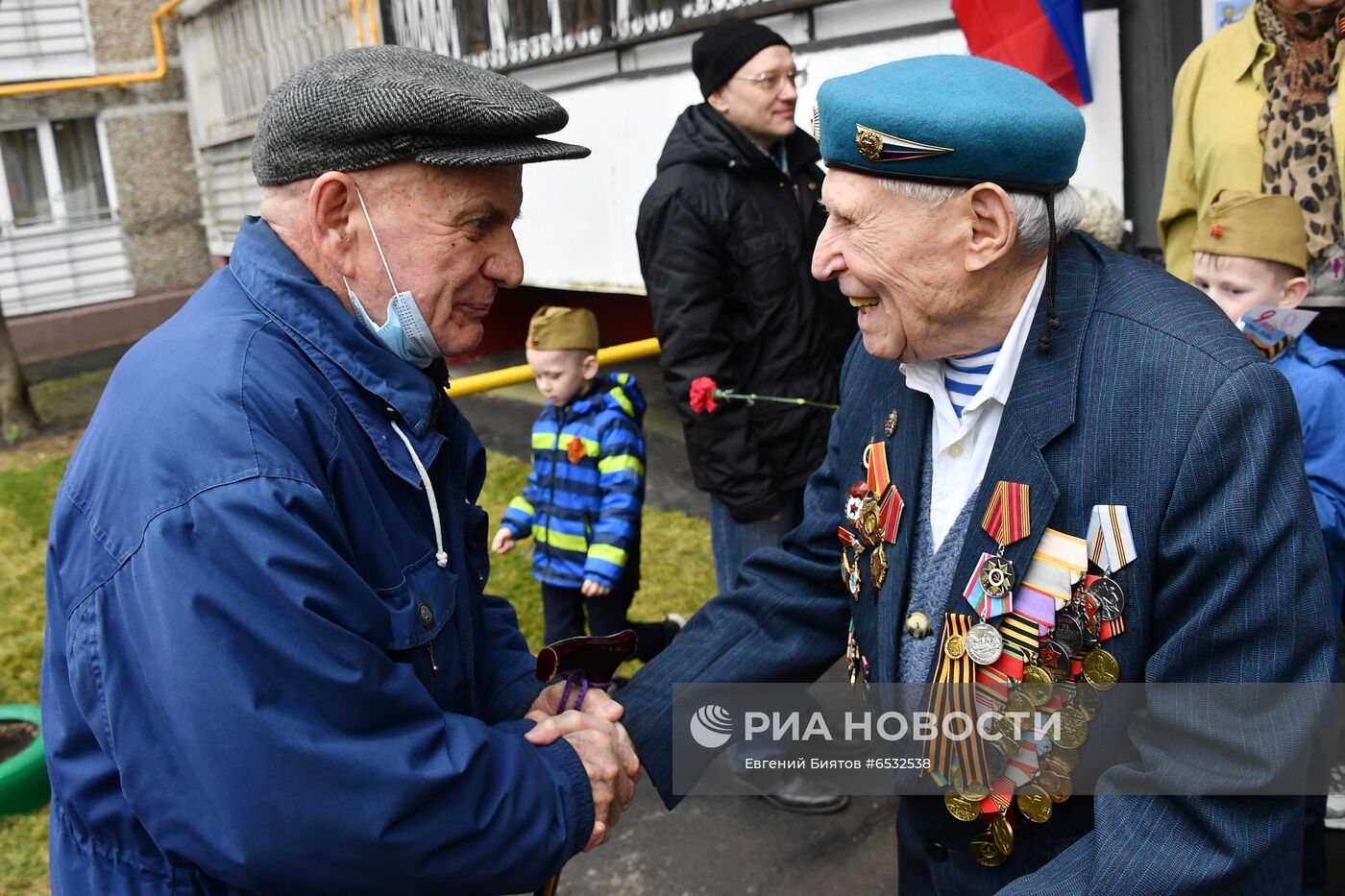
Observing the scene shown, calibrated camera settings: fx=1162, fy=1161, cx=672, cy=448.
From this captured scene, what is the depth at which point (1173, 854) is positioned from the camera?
154 cm

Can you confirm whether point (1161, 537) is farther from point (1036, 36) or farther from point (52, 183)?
point (52, 183)

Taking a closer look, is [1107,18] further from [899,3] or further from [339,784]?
[339,784]

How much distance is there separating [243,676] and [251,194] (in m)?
13.8

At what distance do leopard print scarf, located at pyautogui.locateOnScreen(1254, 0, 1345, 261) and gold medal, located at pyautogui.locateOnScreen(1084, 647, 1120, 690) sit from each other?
228cm

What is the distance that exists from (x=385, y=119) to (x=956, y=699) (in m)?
1.21

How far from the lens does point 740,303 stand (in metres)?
3.84

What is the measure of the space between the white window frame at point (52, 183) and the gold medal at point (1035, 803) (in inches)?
623

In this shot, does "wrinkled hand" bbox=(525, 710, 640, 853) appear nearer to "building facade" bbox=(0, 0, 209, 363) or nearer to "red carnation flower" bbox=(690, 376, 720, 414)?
"red carnation flower" bbox=(690, 376, 720, 414)

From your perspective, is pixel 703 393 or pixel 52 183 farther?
pixel 52 183

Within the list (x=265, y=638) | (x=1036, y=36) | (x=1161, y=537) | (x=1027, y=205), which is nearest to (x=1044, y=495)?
(x=1161, y=537)

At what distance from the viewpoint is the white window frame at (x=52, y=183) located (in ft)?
47.9

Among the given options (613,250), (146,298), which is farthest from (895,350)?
(146,298)

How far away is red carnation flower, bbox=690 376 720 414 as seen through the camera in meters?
3.72

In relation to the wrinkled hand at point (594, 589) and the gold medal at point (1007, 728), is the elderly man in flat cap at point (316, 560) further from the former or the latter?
the wrinkled hand at point (594, 589)
